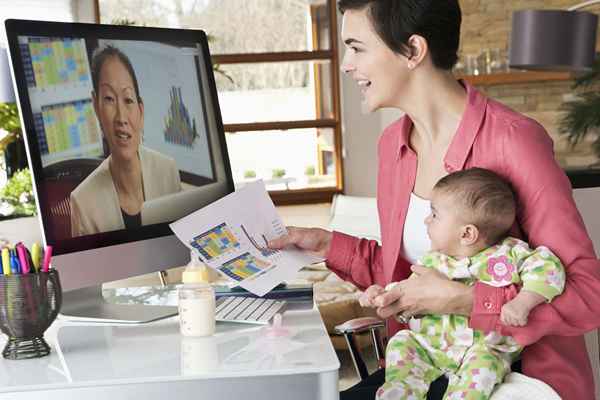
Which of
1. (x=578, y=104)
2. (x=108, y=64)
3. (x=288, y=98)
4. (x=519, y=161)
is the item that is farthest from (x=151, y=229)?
(x=578, y=104)

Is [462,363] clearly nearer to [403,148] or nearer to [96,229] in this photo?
[403,148]

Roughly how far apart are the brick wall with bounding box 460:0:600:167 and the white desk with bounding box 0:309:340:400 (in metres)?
6.28

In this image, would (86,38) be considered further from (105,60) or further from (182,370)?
(182,370)

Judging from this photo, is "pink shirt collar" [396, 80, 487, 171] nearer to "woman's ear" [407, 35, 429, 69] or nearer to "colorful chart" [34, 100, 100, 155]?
"woman's ear" [407, 35, 429, 69]

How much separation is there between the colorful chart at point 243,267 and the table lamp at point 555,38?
2319mm

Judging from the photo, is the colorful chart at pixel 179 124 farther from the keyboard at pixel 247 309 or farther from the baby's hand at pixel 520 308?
the baby's hand at pixel 520 308

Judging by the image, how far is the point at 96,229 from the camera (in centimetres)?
170

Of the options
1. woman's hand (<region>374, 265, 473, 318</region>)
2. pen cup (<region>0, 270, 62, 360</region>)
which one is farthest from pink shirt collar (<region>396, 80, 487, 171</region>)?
pen cup (<region>0, 270, 62, 360</region>)

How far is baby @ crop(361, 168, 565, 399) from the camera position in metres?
1.54

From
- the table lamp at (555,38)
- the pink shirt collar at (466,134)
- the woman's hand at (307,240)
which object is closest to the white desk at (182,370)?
the woman's hand at (307,240)

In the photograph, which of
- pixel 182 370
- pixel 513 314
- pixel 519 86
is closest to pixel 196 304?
pixel 182 370

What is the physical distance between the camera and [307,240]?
6.28 feet

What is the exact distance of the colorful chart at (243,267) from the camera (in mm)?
1712

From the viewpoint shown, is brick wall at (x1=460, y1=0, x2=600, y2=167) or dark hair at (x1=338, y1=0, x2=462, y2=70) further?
brick wall at (x1=460, y1=0, x2=600, y2=167)
